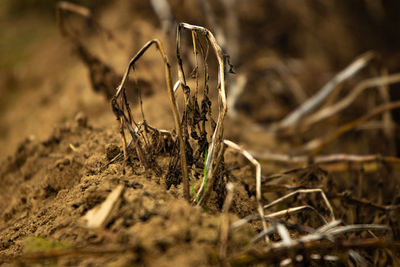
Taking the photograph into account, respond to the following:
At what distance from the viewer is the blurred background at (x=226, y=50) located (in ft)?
8.92

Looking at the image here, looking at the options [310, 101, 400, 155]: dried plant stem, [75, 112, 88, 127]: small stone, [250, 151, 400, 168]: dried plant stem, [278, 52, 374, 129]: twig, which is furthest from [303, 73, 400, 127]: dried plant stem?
[75, 112, 88, 127]: small stone


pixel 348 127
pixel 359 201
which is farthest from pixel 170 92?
pixel 348 127

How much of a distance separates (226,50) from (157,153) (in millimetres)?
1607

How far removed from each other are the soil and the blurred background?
0.05ft

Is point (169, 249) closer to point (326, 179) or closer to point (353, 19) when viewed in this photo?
point (326, 179)

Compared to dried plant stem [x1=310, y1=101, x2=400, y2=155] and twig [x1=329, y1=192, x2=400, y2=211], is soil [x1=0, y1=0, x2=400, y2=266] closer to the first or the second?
twig [x1=329, y1=192, x2=400, y2=211]

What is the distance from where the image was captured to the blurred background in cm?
272

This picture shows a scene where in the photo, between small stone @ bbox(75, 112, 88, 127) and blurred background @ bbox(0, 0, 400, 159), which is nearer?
small stone @ bbox(75, 112, 88, 127)

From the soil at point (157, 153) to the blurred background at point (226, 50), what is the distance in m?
0.01

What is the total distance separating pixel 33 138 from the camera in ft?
6.25

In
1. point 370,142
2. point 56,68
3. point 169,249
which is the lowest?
point 370,142

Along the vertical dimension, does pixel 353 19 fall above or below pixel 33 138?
above

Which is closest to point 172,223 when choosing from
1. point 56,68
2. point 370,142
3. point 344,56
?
point 370,142

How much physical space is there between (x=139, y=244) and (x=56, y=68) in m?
2.75
